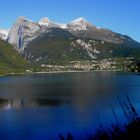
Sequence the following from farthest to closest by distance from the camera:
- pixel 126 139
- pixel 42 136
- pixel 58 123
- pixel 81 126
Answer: pixel 58 123 → pixel 81 126 → pixel 42 136 → pixel 126 139

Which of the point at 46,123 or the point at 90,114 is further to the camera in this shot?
the point at 90,114

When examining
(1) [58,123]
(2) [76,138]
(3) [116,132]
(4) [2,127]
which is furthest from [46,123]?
(3) [116,132]

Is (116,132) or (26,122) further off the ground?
(116,132)

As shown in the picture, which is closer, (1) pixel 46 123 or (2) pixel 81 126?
(2) pixel 81 126

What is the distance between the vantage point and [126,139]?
1055 cm

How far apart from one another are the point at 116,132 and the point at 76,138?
18910 millimetres

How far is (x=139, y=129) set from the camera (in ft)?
35.4

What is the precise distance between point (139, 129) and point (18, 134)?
2525cm

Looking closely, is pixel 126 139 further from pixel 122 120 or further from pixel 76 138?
pixel 122 120

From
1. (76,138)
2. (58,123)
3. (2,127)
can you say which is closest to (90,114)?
(58,123)

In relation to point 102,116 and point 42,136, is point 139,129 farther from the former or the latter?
point 102,116

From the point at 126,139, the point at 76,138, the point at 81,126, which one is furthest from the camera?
the point at 81,126

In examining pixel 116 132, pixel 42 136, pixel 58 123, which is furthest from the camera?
A: pixel 58 123

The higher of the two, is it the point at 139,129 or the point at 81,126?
the point at 139,129
